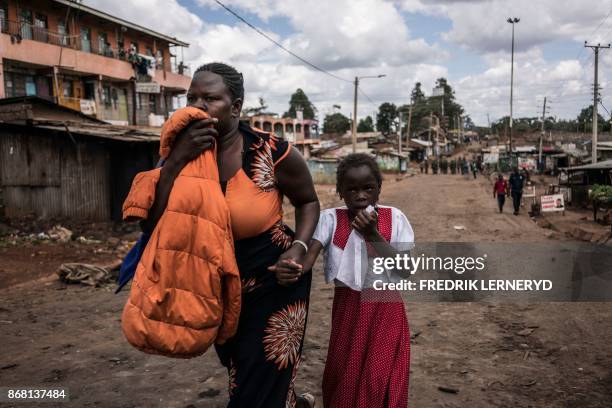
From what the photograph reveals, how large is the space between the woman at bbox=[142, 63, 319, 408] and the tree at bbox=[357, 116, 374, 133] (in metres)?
86.7

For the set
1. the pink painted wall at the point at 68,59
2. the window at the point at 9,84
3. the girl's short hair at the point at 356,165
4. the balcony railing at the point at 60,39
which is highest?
the balcony railing at the point at 60,39

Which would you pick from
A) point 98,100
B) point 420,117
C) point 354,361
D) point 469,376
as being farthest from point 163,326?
point 420,117

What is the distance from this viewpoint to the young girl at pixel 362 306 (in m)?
2.26

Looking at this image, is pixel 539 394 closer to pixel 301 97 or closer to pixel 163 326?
pixel 163 326

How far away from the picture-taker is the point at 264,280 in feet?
6.59

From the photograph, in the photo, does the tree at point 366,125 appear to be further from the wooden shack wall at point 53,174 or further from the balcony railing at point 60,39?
the wooden shack wall at point 53,174

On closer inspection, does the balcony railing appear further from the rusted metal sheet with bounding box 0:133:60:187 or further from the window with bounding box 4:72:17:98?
the rusted metal sheet with bounding box 0:133:60:187

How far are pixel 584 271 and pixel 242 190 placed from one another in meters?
7.19

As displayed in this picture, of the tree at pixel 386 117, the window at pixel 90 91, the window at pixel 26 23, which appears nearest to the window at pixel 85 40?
the window at pixel 90 91

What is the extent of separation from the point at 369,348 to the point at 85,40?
2888 cm

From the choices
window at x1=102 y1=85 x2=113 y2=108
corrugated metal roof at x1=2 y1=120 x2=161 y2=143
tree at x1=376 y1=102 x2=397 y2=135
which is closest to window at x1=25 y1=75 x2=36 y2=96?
window at x1=102 y1=85 x2=113 y2=108

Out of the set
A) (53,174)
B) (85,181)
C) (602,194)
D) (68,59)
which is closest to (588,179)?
(602,194)

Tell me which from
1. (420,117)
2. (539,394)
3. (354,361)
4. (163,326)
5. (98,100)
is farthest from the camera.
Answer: (420,117)

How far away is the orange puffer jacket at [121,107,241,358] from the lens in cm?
171
